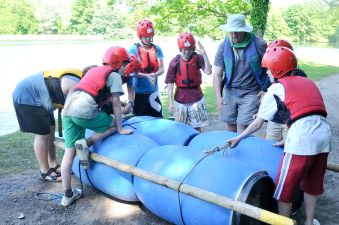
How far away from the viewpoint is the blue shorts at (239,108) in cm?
508

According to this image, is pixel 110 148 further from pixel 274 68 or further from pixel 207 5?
pixel 207 5

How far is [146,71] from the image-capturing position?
575 centimetres

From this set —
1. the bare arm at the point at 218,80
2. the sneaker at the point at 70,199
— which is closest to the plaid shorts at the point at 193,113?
the bare arm at the point at 218,80

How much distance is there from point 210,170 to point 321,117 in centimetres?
116

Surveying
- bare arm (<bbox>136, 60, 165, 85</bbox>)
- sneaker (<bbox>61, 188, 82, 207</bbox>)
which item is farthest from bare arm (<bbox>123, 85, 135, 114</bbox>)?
sneaker (<bbox>61, 188, 82, 207</bbox>)

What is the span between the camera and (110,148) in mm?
4457

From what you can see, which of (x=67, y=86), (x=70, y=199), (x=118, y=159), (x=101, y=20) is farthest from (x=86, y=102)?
(x=101, y=20)

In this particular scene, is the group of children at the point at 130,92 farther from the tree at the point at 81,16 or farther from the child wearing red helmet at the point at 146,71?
the tree at the point at 81,16

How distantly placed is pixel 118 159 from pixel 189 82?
185 centimetres

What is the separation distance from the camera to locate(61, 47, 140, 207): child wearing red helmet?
421 cm

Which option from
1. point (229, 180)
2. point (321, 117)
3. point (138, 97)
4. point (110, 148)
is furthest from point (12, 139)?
point (321, 117)

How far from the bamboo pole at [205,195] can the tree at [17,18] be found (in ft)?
188

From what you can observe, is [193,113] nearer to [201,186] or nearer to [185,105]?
[185,105]

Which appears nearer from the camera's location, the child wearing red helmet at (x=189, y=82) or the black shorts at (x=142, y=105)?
the child wearing red helmet at (x=189, y=82)
